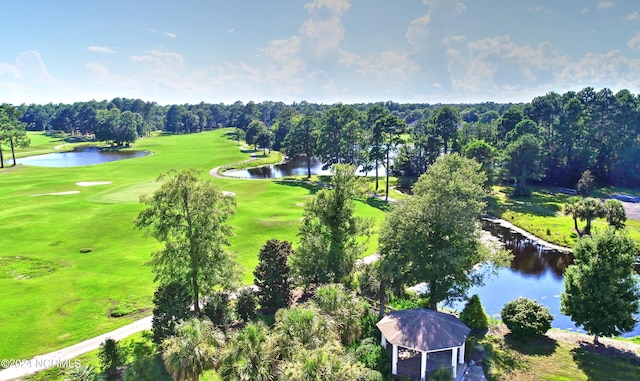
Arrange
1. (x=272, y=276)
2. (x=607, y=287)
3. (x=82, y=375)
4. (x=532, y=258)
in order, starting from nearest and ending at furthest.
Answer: (x=82, y=375) → (x=607, y=287) → (x=272, y=276) → (x=532, y=258)

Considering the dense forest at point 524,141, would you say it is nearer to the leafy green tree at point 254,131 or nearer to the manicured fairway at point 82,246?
the manicured fairway at point 82,246

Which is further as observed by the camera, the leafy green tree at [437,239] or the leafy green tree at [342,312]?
the leafy green tree at [437,239]

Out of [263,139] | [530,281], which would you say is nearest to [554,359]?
[530,281]

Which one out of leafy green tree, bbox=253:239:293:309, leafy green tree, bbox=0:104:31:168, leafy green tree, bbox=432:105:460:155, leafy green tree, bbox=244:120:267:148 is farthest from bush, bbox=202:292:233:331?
leafy green tree, bbox=244:120:267:148

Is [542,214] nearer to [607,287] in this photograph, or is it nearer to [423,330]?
[607,287]

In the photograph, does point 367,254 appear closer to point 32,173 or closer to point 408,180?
point 408,180

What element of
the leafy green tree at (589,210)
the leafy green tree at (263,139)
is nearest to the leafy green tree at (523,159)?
the leafy green tree at (589,210)

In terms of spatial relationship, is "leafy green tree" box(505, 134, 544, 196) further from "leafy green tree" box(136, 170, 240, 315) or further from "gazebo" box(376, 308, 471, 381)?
"leafy green tree" box(136, 170, 240, 315)
